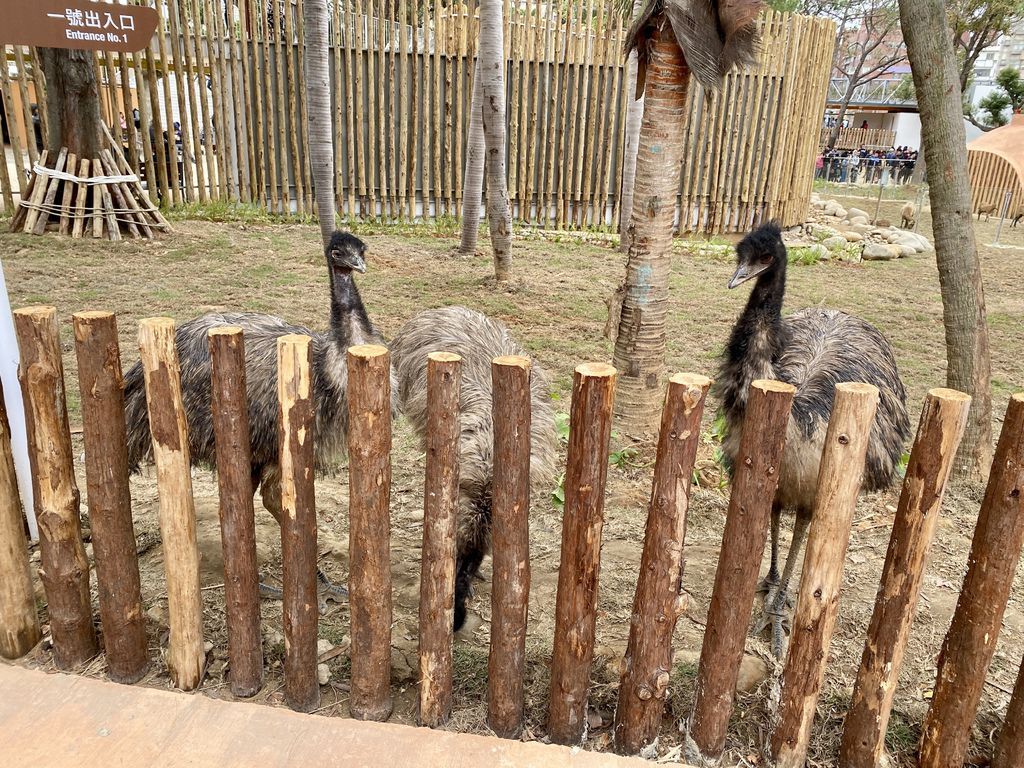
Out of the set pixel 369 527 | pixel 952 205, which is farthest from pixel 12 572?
pixel 952 205

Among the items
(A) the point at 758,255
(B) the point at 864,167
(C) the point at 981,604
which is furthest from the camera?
(B) the point at 864,167

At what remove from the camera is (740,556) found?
87.4 inches

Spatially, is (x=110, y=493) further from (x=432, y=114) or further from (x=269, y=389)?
(x=432, y=114)

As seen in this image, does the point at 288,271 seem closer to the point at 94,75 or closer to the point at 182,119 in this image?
the point at 94,75

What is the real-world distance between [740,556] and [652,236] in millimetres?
2501

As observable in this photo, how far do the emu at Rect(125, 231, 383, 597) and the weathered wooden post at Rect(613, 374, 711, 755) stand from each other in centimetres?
147

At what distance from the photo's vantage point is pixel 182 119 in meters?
10.8

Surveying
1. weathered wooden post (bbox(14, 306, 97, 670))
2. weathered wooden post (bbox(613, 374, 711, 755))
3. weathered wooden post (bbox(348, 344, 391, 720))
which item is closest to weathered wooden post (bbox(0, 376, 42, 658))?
weathered wooden post (bbox(14, 306, 97, 670))

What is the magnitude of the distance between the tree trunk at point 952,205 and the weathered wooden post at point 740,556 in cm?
229

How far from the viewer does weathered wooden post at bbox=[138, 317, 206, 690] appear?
2.33 m

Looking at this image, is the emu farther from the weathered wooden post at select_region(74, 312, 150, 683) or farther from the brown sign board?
the brown sign board

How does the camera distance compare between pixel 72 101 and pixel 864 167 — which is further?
pixel 864 167

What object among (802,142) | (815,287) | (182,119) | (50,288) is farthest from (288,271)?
(802,142)

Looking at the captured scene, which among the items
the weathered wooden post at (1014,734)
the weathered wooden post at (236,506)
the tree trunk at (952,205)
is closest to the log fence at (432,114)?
the tree trunk at (952,205)
